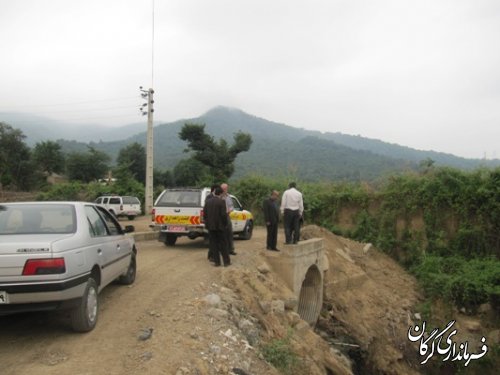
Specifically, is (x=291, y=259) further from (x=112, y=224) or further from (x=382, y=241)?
(x=382, y=241)

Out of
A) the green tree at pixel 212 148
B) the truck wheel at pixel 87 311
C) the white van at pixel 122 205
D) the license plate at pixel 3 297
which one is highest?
the green tree at pixel 212 148

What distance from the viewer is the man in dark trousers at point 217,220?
9883 millimetres

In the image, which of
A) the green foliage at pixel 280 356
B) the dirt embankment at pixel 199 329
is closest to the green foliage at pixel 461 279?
the dirt embankment at pixel 199 329

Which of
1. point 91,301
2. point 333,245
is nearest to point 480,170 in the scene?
point 333,245

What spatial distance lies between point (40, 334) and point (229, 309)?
3.06 m

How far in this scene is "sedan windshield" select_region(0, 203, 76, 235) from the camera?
20.1 ft

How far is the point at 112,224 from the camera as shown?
8.02 m

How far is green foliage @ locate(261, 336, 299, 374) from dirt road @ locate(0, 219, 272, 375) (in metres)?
0.55

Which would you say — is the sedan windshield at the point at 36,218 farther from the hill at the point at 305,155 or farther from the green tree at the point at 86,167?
the green tree at the point at 86,167

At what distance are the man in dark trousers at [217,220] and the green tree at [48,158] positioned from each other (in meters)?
49.2

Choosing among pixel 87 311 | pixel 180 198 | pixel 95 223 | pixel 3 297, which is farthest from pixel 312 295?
pixel 3 297

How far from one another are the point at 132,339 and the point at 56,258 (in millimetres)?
1649

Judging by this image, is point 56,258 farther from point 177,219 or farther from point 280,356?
point 177,219

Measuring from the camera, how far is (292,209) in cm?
1247
